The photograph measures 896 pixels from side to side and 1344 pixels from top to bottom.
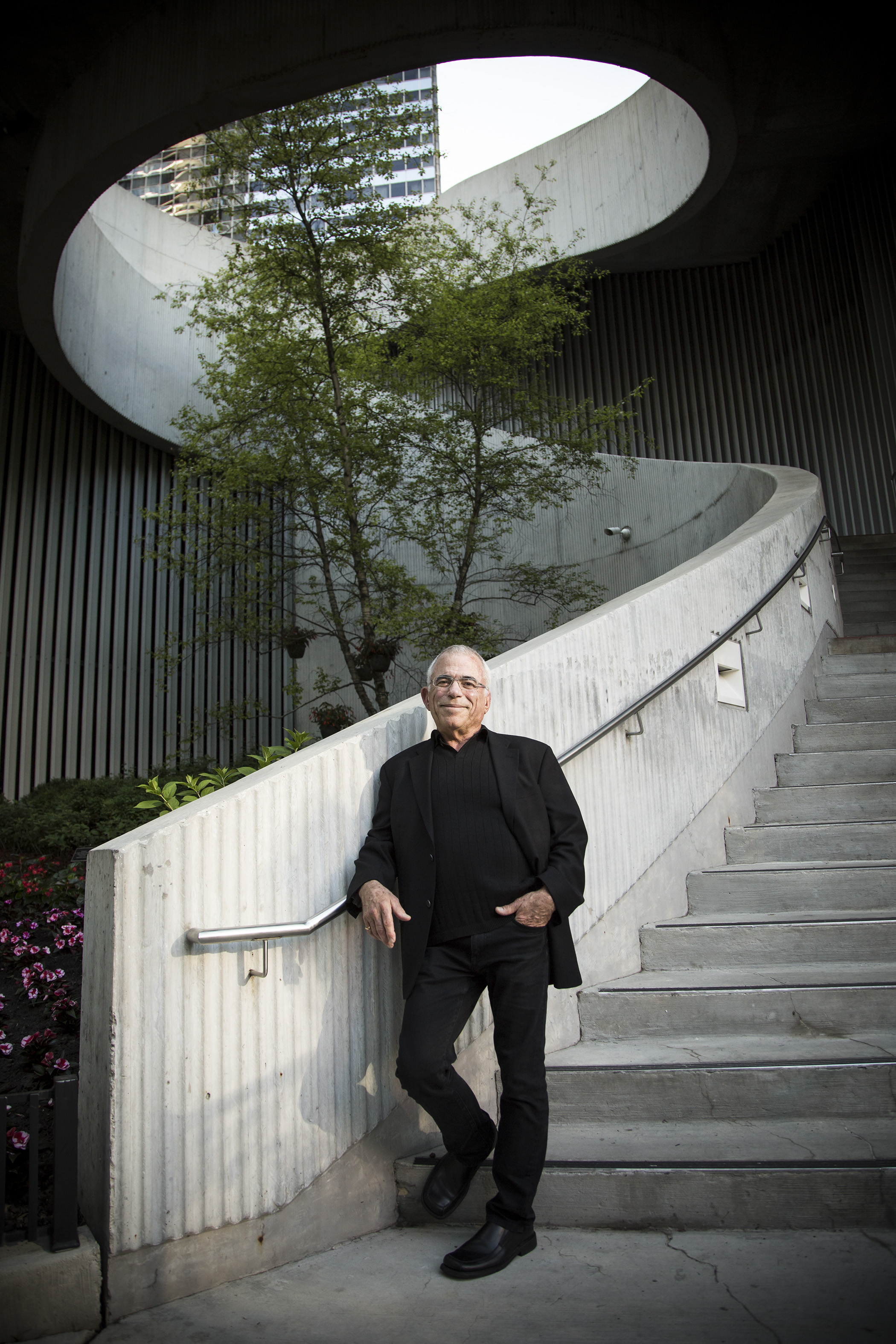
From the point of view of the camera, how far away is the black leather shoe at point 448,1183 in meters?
2.18

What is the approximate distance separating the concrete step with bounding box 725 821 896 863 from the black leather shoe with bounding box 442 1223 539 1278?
6.34 ft

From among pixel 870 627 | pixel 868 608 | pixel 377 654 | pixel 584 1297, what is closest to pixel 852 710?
pixel 870 627

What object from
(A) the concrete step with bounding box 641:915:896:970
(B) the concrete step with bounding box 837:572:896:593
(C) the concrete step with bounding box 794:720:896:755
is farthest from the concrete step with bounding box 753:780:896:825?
(B) the concrete step with bounding box 837:572:896:593

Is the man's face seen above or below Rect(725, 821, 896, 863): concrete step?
above

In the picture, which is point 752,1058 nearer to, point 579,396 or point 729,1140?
point 729,1140

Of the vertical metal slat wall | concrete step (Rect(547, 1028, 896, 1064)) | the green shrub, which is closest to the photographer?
concrete step (Rect(547, 1028, 896, 1064))

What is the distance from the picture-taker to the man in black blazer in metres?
2.05

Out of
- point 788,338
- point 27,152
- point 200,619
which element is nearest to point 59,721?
point 200,619

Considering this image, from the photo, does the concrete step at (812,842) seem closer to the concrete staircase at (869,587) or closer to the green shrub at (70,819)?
the concrete staircase at (869,587)

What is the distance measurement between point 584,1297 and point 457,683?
135cm

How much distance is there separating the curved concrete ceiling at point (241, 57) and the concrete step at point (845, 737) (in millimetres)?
5409

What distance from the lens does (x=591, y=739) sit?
9.79 ft

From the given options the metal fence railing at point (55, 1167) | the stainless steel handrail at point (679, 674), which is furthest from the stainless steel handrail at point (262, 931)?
the stainless steel handrail at point (679, 674)

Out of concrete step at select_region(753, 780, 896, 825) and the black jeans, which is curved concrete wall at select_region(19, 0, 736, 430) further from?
the black jeans
